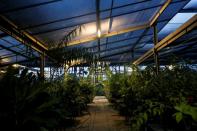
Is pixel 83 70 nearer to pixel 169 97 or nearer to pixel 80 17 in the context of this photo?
pixel 80 17

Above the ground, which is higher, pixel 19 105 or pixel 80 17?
pixel 80 17

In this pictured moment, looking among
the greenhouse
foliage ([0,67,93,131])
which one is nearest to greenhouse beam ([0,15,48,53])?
the greenhouse

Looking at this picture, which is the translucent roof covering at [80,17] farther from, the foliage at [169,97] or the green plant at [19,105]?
the green plant at [19,105]

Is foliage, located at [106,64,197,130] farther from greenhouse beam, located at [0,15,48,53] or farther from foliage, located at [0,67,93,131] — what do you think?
greenhouse beam, located at [0,15,48,53]

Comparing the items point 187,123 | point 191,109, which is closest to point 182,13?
point 187,123

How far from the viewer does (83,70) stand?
7148mm

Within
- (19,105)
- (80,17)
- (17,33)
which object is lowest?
(19,105)

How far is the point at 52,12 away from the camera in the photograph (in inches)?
224

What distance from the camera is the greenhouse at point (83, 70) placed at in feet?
8.23

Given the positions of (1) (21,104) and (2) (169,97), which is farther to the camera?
(2) (169,97)

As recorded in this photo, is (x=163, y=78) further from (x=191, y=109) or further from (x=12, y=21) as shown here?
(x=12, y=21)

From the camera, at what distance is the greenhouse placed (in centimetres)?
251

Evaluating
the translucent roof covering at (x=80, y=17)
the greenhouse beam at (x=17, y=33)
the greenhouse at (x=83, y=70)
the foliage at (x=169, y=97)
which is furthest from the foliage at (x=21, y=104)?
the greenhouse beam at (x=17, y=33)

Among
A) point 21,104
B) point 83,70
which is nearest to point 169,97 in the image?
point 21,104
